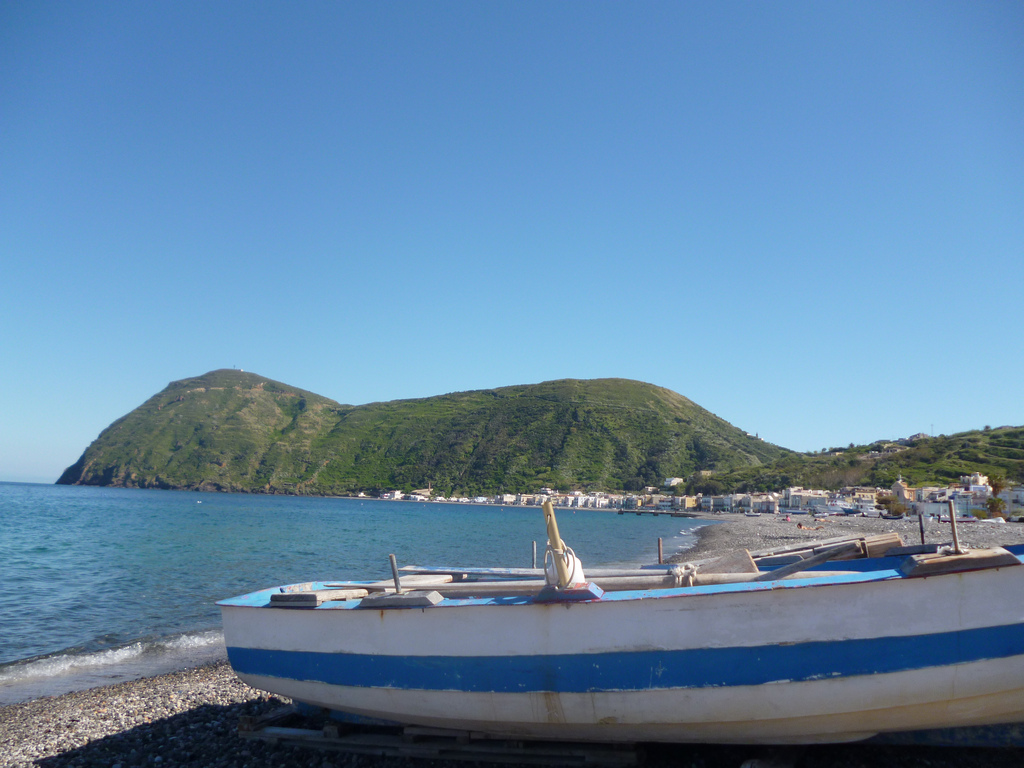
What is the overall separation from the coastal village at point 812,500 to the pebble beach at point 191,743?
1385 cm

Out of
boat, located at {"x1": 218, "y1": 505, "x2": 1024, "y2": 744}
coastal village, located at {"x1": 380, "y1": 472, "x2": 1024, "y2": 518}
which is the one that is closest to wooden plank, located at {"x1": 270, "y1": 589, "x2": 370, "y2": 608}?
boat, located at {"x1": 218, "y1": 505, "x2": 1024, "y2": 744}

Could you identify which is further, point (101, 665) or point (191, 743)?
point (101, 665)

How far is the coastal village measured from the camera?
60188mm

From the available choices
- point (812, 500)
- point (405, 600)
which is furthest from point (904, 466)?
point (405, 600)

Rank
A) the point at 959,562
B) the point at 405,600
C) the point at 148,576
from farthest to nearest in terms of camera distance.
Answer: the point at 148,576
the point at 405,600
the point at 959,562

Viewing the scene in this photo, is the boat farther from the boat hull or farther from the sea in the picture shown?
the sea

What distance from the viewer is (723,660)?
4.43 metres

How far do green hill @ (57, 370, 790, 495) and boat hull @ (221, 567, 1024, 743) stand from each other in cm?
14036

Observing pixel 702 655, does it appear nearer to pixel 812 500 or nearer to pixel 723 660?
pixel 723 660

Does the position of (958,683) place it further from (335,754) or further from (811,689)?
(335,754)

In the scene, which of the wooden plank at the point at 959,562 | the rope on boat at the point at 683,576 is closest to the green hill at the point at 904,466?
the wooden plank at the point at 959,562

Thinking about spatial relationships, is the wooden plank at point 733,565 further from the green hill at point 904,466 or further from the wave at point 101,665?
the green hill at point 904,466

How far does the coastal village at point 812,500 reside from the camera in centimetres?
6019

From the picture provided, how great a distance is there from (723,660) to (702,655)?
0.16 metres
